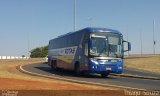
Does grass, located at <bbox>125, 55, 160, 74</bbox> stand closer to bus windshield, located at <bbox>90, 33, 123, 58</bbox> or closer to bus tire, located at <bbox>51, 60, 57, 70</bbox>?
bus tire, located at <bbox>51, 60, 57, 70</bbox>

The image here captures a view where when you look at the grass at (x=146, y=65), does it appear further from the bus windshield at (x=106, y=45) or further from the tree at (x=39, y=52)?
the tree at (x=39, y=52)

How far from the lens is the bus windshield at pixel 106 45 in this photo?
2914 centimetres

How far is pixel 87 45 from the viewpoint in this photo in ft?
96.4

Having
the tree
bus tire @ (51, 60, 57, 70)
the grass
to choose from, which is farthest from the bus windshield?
the tree

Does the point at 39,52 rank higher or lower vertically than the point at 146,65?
higher

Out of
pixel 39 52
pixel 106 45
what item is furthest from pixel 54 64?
pixel 39 52

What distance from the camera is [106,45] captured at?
95.8 ft

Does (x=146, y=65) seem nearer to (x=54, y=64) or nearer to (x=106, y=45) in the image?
(x=54, y=64)

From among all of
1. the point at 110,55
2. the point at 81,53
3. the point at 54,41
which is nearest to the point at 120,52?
the point at 110,55

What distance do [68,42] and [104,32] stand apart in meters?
6.33

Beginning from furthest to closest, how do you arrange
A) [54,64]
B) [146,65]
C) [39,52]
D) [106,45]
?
[39,52]
[146,65]
[54,64]
[106,45]

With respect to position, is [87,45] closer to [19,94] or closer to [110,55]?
[110,55]

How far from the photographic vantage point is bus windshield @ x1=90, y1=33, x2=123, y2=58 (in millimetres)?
29141

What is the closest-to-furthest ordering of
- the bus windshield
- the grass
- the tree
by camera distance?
the bus windshield, the grass, the tree
